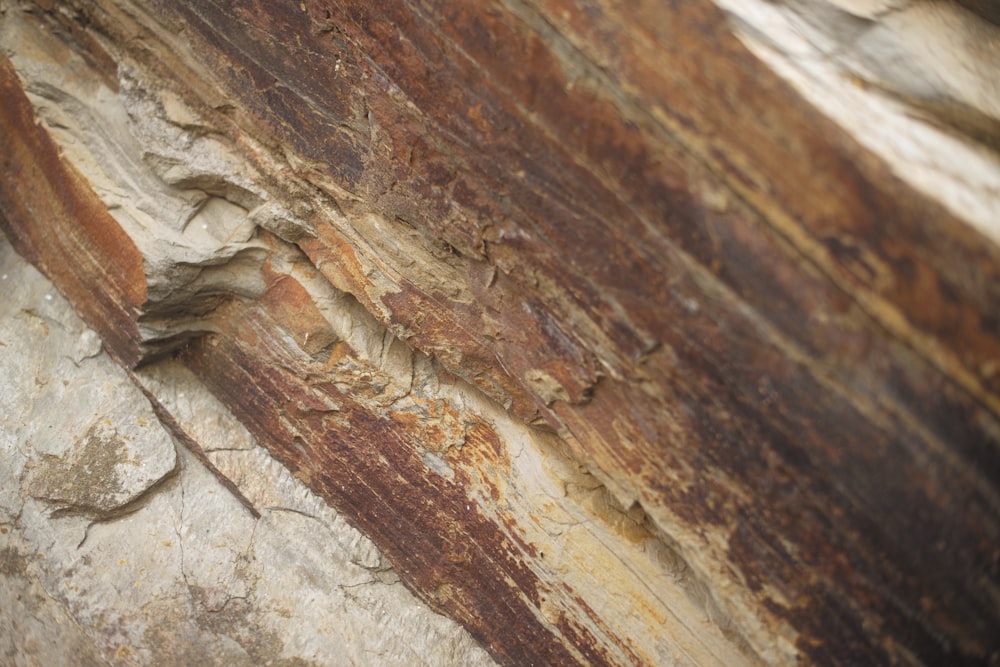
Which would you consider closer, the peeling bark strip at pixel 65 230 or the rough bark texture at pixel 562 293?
the rough bark texture at pixel 562 293

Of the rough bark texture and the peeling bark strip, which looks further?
the peeling bark strip

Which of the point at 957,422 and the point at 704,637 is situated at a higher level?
the point at 957,422

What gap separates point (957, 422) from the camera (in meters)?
2.05

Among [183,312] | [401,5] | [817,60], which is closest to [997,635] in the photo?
[817,60]

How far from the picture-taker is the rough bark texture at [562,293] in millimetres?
2109

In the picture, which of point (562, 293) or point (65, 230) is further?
point (65, 230)

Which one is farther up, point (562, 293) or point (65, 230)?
point (562, 293)

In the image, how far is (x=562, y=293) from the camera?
105 inches

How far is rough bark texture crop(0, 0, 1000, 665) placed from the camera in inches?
83.0

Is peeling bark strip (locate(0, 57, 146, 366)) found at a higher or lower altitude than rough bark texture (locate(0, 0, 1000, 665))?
lower

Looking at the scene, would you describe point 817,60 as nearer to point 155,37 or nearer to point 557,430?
point 557,430

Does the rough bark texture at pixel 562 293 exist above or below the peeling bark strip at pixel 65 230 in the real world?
above

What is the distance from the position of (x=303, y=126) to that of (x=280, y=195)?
365 millimetres

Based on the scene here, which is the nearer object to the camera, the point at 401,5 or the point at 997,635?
the point at 997,635
